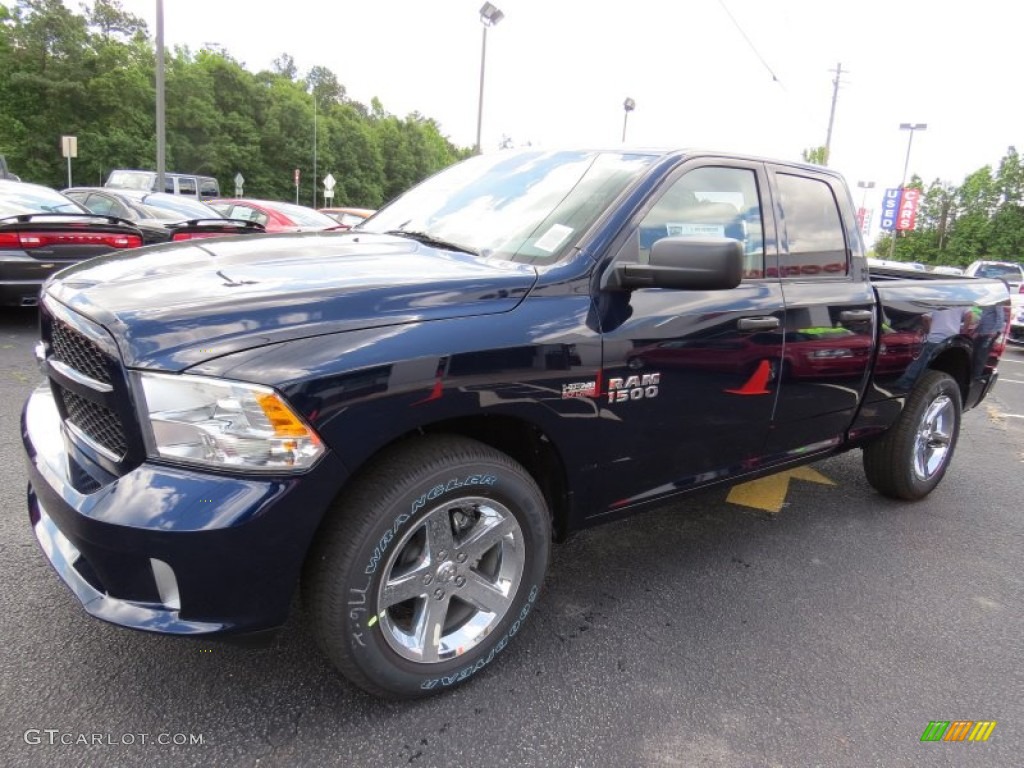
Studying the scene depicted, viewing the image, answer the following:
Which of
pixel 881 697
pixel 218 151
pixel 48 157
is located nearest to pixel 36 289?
pixel 881 697

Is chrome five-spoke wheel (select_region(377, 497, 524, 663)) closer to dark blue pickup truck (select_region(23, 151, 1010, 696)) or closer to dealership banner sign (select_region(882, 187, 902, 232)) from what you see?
dark blue pickup truck (select_region(23, 151, 1010, 696))

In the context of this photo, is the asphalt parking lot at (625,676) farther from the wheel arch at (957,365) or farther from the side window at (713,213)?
the side window at (713,213)

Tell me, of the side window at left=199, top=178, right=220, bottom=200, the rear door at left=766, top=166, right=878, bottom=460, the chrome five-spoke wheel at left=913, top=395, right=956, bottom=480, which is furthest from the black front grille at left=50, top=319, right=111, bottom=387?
the side window at left=199, top=178, right=220, bottom=200

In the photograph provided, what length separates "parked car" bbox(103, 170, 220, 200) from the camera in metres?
22.0

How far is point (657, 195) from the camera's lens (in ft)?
8.57

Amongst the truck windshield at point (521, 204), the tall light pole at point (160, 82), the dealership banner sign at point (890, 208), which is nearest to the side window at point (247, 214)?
the tall light pole at point (160, 82)

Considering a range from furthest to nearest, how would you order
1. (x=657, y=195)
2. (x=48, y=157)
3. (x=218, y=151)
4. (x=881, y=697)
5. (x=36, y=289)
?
(x=218, y=151) → (x=48, y=157) → (x=36, y=289) → (x=657, y=195) → (x=881, y=697)

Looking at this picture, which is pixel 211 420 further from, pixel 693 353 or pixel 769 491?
pixel 769 491

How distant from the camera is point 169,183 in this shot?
85.6ft

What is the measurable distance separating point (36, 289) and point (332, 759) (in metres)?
6.49

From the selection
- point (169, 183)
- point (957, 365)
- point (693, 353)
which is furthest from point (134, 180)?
point (693, 353)

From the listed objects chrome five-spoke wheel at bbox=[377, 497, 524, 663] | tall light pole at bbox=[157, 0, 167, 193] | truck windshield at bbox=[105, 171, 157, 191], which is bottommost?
chrome five-spoke wheel at bbox=[377, 497, 524, 663]

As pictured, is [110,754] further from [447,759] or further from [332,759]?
[447,759]

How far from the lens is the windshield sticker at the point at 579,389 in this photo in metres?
2.26
